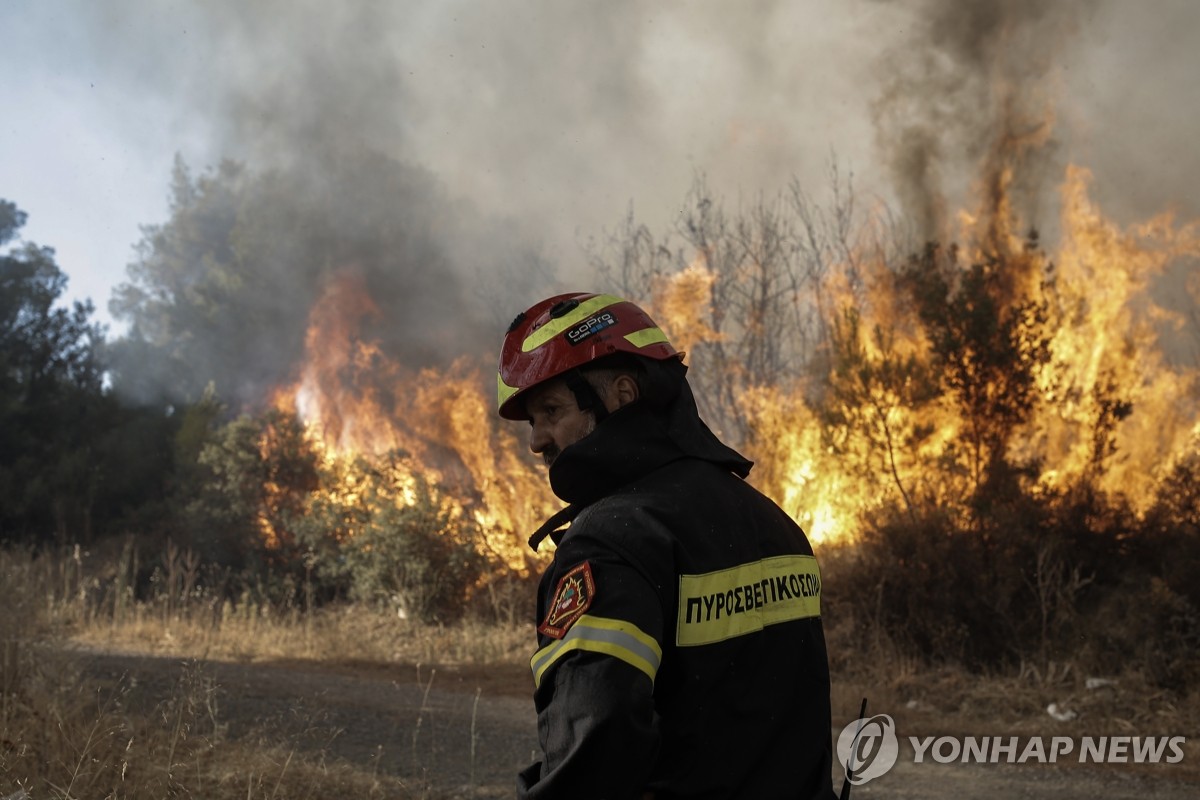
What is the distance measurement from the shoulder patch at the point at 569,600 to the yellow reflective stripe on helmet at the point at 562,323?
2.22 ft

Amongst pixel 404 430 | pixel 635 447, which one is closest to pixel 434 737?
pixel 635 447

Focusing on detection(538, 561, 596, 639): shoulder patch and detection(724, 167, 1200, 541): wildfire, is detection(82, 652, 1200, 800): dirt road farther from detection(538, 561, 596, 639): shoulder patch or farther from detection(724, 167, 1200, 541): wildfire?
detection(724, 167, 1200, 541): wildfire

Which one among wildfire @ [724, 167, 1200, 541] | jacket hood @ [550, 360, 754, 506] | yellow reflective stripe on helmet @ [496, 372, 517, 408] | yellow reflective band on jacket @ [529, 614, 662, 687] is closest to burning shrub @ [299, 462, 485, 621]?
wildfire @ [724, 167, 1200, 541]

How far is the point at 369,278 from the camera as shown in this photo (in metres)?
23.2

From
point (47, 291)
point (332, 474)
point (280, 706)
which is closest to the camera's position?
point (280, 706)

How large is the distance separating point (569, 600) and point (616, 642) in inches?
5.9

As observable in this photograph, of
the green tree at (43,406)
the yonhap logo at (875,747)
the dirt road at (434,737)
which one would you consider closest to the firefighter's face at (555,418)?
the dirt road at (434,737)

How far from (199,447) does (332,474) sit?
802cm

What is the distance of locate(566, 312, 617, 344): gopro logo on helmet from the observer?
2.42m

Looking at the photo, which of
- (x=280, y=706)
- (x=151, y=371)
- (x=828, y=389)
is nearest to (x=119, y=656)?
(x=280, y=706)

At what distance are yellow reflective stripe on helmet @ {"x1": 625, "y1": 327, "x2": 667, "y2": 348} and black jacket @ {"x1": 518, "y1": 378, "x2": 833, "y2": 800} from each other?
0.62 feet

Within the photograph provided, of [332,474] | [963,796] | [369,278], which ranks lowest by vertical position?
[963,796]

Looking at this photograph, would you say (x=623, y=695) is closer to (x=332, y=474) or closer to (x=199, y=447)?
(x=332, y=474)

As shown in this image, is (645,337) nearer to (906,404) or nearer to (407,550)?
(906,404)
